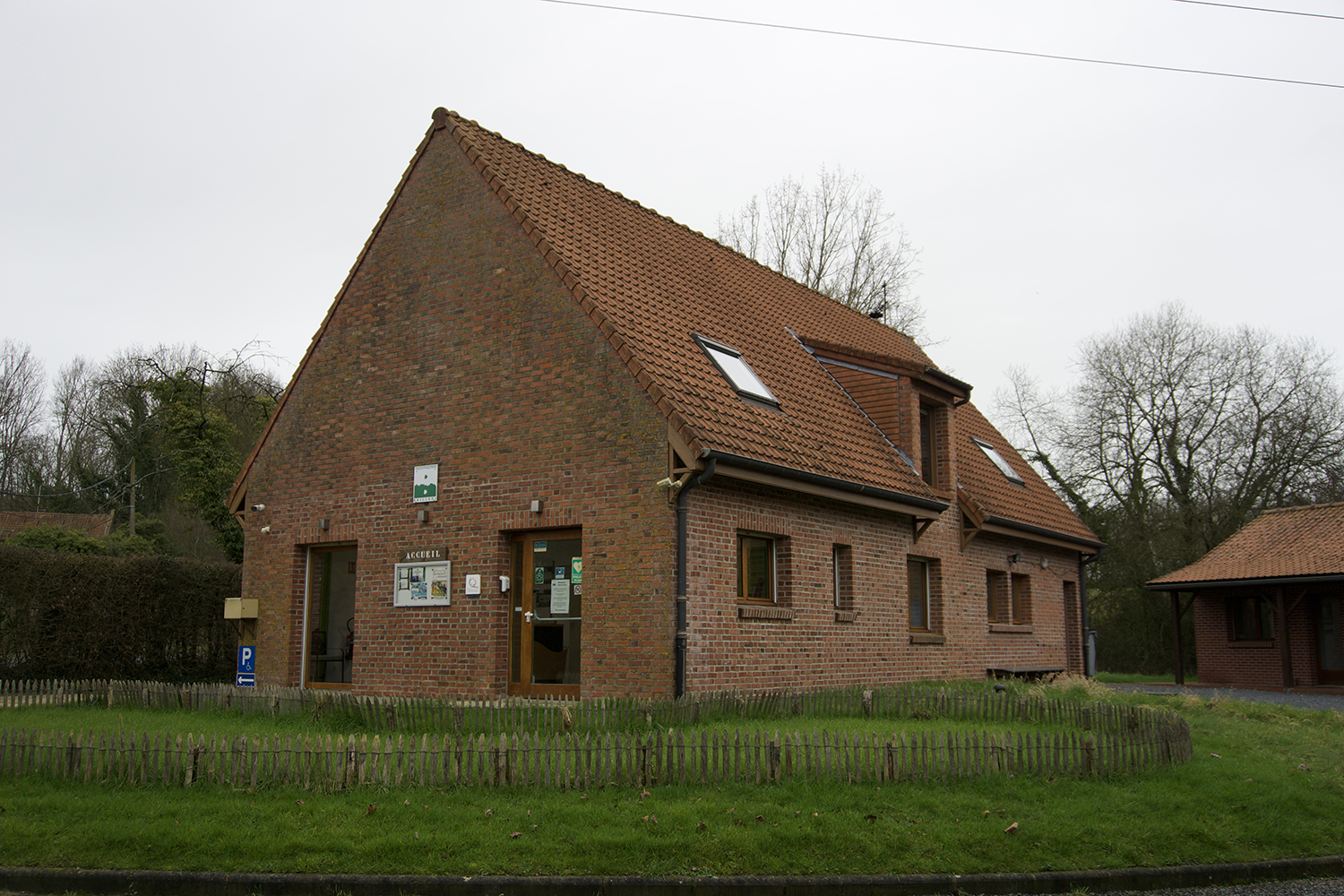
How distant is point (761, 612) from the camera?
41.3 ft

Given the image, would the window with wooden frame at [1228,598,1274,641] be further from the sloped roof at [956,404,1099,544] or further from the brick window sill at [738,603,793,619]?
the brick window sill at [738,603,793,619]

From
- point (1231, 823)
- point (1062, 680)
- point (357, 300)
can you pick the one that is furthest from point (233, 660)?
point (1231, 823)

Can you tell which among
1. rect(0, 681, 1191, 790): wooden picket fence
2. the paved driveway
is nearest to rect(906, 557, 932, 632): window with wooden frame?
the paved driveway

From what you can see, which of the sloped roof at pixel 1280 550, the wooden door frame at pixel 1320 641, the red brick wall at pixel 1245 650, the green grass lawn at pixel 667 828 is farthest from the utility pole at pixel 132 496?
the wooden door frame at pixel 1320 641

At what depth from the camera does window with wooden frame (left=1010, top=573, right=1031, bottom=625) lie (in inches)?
807

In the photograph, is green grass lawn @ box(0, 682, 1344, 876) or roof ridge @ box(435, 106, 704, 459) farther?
roof ridge @ box(435, 106, 704, 459)

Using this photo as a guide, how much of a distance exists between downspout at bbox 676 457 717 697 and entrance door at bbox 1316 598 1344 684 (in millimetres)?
21737

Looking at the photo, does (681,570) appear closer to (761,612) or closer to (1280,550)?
(761,612)

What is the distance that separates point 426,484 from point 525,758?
251 inches

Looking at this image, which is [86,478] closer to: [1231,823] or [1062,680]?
[1062,680]

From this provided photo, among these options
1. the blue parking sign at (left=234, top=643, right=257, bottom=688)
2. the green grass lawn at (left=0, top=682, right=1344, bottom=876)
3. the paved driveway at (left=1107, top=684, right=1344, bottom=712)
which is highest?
the blue parking sign at (left=234, top=643, right=257, bottom=688)

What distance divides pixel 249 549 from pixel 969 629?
1171 cm

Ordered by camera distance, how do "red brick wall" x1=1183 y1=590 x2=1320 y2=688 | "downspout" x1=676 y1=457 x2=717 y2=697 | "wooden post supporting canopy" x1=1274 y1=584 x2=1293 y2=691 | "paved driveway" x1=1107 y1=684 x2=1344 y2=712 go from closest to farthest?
"downspout" x1=676 y1=457 x2=717 y2=697, "paved driveway" x1=1107 y1=684 x2=1344 y2=712, "wooden post supporting canopy" x1=1274 y1=584 x2=1293 y2=691, "red brick wall" x1=1183 y1=590 x2=1320 y2=688

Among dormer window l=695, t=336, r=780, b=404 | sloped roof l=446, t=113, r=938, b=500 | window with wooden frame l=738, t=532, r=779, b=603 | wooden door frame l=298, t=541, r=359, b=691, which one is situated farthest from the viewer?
wooden door frame l=298, t=541, r=359, b=691
